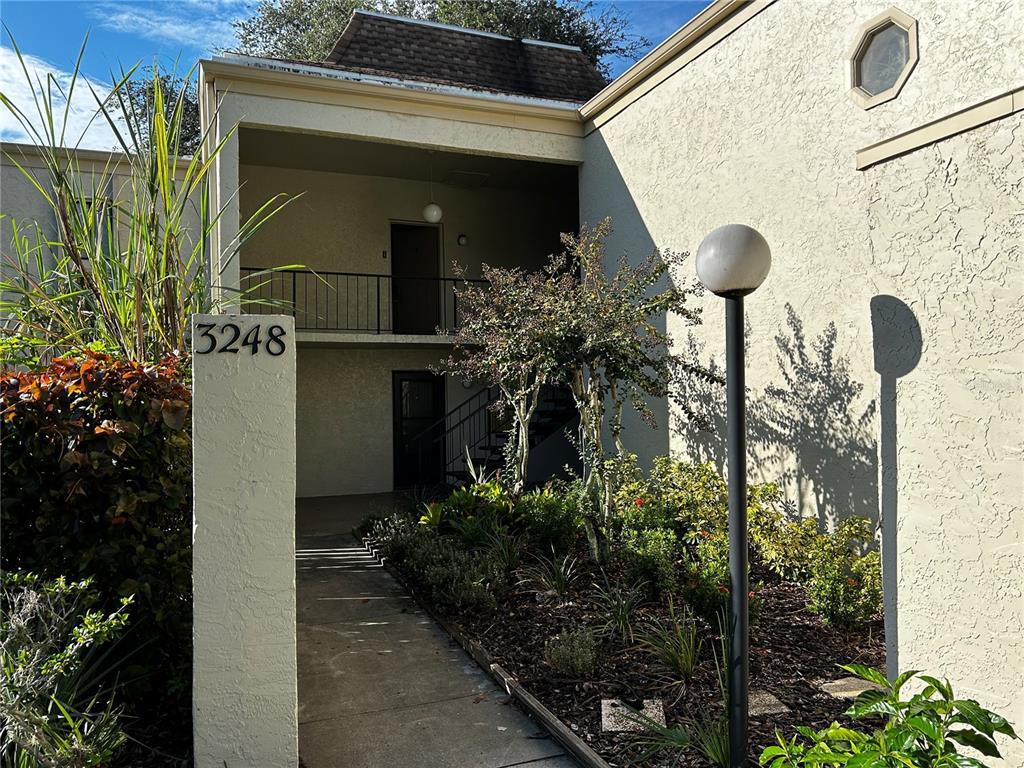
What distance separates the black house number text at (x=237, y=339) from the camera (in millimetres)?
2949

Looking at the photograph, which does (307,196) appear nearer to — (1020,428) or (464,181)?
(464,181)

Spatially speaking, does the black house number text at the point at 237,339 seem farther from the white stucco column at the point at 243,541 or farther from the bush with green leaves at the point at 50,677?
the bush with green leaves at the point at 50,677

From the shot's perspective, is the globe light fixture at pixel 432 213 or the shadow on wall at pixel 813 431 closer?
the shadow on wall at pixel 813 431

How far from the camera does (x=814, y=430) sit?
245 inches

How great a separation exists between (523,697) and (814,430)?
3.63 meters

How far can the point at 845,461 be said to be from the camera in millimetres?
5918

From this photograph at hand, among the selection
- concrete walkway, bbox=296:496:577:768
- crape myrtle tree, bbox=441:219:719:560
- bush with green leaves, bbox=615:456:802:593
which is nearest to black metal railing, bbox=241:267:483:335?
crape myrtle tree, bbox=441:219:719:560

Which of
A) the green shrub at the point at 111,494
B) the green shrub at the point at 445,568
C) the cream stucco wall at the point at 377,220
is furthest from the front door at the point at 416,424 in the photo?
the green shrub at the point at 111,494

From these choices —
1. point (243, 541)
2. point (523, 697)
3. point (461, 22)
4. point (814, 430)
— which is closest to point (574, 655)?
point (523, 697)

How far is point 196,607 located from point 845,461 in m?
4.99

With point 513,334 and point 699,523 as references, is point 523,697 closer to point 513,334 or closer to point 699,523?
point 699,523

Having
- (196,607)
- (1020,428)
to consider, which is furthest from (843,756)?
(196,607)

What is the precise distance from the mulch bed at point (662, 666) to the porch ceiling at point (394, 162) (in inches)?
274

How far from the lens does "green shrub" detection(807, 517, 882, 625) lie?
495 cm
